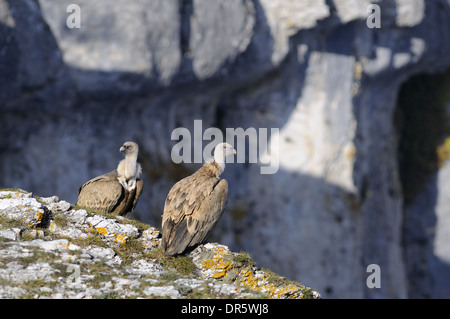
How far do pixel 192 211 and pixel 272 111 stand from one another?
13.1 meters

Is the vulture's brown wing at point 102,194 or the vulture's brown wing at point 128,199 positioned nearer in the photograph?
the vulture's brown wing at point 102,194

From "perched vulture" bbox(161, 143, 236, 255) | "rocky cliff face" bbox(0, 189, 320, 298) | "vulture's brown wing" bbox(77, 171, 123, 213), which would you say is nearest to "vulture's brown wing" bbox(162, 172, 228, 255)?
"perched vulture" bbox(161, 143, 236, 255)

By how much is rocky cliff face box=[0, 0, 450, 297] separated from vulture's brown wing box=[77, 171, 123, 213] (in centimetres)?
547

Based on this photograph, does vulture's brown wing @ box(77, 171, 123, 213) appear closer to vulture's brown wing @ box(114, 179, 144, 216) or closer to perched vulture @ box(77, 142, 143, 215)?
perched vulture @ box(77, 142, 143, 215)

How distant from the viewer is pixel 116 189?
11320 millimetres

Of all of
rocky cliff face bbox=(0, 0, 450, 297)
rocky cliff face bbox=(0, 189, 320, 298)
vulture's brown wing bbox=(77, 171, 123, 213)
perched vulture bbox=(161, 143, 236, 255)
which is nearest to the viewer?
rocky cliff face bbox=(0, 189, 320, 298)

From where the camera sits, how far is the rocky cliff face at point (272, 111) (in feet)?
54.7

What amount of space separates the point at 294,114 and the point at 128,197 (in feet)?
39.7

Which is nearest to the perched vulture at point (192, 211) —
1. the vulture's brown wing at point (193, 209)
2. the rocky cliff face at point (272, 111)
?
the vulture's brown wing at point (193, 209)

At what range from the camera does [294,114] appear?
22891mm

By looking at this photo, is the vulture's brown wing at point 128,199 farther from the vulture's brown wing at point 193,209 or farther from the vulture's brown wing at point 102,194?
the vulture's brown wing at point 193,209

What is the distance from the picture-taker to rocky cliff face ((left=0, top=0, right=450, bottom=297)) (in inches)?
657

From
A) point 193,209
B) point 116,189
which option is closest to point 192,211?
point 193,209

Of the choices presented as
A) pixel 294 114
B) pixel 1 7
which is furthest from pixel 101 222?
pixel 294 114
